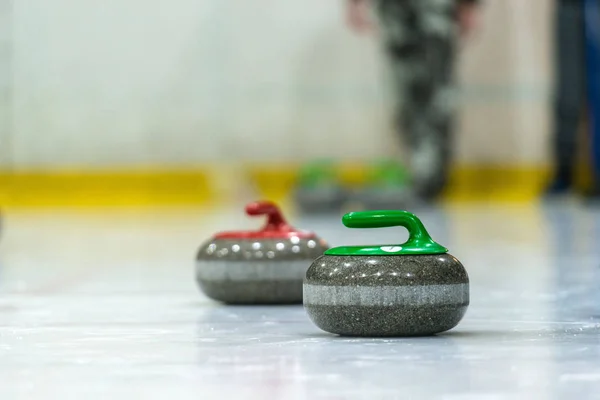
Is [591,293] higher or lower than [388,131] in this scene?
higher

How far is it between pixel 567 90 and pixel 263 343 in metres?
7.91

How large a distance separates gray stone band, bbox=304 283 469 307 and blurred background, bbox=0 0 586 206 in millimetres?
8471

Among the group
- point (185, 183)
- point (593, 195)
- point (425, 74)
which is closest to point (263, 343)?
point (593, 195)

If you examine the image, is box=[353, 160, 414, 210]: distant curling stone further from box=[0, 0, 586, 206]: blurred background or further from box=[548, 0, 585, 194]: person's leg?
box=[0, 0, 586, 206]: blurred background

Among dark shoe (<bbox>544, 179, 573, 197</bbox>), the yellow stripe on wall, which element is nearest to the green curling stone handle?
dark shoe (<bbox>544, 179, 573, 197</bbox>)

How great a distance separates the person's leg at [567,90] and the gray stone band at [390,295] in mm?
7613

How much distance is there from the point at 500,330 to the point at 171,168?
856 cm

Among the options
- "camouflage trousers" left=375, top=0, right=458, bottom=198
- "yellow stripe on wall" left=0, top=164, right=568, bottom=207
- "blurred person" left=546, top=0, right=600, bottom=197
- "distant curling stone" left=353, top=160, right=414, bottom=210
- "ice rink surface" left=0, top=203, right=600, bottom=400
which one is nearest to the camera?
"ice rink surface" left=0, top=203, right=600, bottom=400

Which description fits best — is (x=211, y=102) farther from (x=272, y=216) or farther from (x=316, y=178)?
(x=272, y=216)

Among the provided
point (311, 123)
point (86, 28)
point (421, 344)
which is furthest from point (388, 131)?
point (421, 344)

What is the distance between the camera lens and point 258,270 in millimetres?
2158

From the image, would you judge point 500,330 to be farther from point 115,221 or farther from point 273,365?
point 115,221

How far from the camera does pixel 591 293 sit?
2314mm

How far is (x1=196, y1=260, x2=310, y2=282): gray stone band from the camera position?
216cm
